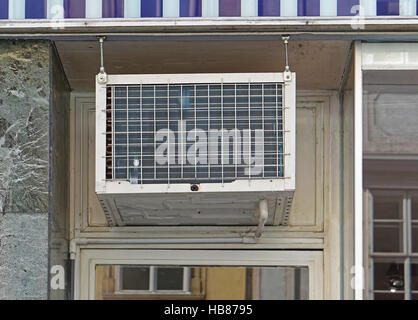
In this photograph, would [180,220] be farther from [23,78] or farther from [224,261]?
[23,78]

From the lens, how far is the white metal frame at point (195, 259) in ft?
19.2

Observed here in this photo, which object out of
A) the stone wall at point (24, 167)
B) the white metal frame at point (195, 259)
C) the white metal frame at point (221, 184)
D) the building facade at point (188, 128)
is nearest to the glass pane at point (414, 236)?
the building facade at point (188, 128)

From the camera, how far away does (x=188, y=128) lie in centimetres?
504

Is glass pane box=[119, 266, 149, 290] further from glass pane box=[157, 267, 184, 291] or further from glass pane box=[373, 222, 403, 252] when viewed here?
glass pane box=[373, 222, 403, 252]

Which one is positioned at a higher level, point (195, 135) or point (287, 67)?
point (287, 67)

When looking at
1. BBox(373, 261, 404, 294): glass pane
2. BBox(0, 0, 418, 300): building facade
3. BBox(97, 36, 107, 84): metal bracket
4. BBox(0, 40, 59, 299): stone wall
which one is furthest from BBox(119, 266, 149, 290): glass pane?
BBox(97, 36, 107, 84): metal bracket

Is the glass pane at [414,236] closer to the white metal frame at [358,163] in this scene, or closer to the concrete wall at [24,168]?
the white metal frame at [358,163]

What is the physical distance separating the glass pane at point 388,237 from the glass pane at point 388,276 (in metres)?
0.19

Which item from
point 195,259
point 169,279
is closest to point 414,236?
point 169,279

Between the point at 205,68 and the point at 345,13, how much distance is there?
0.93 meters

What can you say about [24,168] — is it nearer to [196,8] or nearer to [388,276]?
[196,8]

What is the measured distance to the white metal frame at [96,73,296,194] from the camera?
4988mm

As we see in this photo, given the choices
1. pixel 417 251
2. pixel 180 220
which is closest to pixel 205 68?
pixel 180 220

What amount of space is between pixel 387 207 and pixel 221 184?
17.7 ft
